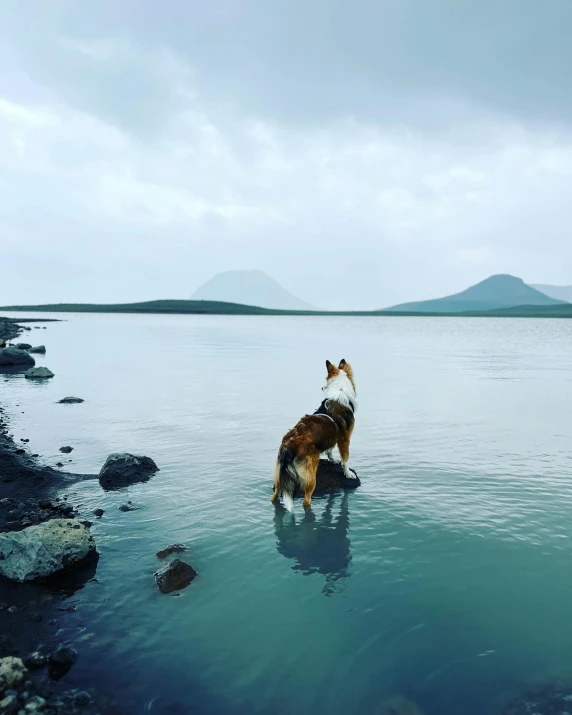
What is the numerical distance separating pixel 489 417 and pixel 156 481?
1490 centimetres

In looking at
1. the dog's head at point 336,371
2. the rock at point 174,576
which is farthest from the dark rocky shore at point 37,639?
the dog's head at point 336,371

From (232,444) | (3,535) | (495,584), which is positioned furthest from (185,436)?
(495,584)

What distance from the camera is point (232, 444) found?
16781 mm

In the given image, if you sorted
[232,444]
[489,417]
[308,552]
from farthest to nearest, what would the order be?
[489,417], [232,444], [308,552]

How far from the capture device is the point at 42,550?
8.12 metres

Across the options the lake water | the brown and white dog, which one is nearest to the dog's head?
the brown and white dog

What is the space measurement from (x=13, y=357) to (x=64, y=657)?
40.1 meters

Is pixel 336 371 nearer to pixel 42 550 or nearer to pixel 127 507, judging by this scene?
pixel 127 507

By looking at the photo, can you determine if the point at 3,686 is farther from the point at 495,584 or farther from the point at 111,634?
the point at 495,584

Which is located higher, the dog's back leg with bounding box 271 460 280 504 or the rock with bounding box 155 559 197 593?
the dog's back leg with bounding box 271 460 280 504

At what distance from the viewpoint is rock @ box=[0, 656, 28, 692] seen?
552 centimetres

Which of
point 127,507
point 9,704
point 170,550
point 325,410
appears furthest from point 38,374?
point 9,704

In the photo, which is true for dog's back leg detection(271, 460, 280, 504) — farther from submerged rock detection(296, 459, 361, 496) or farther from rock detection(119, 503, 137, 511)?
rock detection(119, 503, 137, 511)

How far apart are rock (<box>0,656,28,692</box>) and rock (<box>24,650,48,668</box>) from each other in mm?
186
